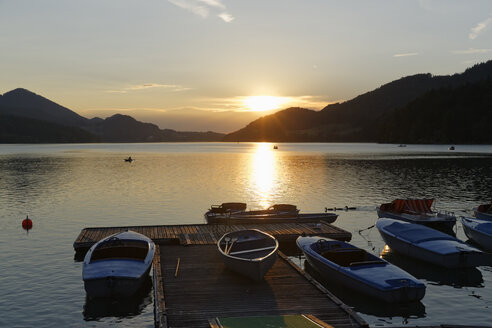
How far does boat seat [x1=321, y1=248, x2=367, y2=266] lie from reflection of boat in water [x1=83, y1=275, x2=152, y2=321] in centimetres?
1059

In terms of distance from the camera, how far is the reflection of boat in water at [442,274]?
86.2ft

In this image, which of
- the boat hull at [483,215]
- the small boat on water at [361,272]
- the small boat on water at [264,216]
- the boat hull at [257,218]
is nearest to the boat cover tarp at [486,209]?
the boat hull at [483,215]

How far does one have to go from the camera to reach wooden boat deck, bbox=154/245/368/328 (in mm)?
17127

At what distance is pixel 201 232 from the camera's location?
34906 millimetres

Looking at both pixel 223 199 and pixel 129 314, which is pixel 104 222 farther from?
pixel 129 314

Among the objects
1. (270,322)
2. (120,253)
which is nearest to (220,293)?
(270,322)

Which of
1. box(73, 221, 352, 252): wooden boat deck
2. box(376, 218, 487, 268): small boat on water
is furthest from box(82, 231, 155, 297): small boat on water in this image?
box(376, 218, 487, 268): small boat on water

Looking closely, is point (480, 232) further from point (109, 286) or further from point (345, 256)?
point (109, 286)

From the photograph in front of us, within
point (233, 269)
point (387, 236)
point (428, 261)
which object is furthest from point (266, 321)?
point (387, 236)

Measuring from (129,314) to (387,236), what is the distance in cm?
1998

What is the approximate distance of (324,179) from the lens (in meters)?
92.8

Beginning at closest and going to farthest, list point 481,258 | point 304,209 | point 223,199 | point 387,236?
point 481,258 → point 387,236 → point 304,209 → point 223,199

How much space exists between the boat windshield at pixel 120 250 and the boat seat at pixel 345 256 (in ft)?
35.3

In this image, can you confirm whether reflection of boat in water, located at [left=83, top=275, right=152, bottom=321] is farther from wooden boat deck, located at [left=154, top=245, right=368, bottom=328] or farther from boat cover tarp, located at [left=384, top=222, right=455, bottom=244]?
boat cover tarp, located at [left=384, top=222, right=455, bottom=244]
